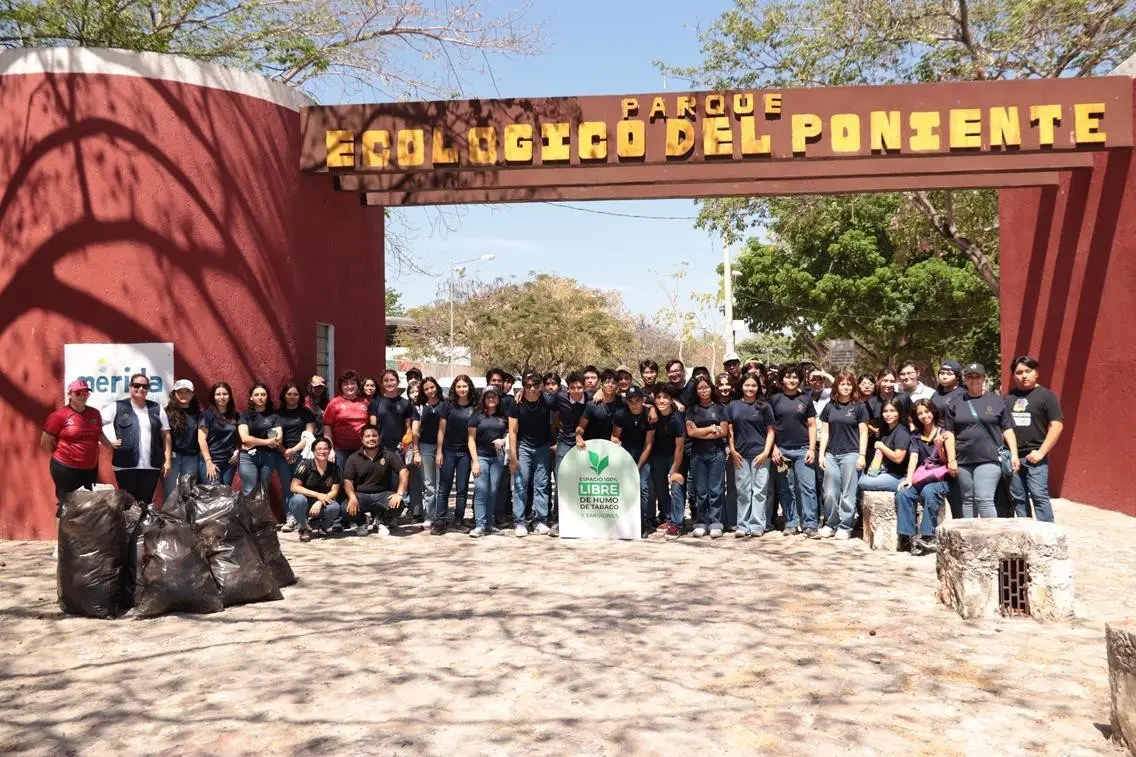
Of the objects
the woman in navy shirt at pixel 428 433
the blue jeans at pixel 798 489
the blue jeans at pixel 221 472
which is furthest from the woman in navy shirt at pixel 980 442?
the blue jeans at pixel 221 472

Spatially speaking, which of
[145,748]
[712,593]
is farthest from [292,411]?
[145,748]

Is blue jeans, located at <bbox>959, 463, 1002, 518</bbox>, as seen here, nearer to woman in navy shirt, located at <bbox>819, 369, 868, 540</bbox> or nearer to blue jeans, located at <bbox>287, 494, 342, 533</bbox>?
woman in navy shirt, located at <bbox>819, 369, 868, 540</bbox>

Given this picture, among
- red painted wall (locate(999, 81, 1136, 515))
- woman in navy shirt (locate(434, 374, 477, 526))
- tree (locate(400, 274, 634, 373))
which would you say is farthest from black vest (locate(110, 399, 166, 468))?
tree (locate(400, 274, 634, 373))

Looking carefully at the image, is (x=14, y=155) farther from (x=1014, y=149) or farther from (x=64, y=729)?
(x=1014, y=149)

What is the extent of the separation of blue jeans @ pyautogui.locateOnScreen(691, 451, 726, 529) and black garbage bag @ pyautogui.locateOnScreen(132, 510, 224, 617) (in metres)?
4.99

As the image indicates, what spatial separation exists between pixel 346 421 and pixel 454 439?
116cm

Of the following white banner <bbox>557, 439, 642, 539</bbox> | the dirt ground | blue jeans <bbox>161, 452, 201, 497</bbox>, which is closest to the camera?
the dirt ground

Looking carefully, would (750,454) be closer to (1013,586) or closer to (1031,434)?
(1031,434)

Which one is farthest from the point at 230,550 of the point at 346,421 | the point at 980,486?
the point at 980,486

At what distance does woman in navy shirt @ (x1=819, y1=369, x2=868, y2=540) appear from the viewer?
9.12 metres

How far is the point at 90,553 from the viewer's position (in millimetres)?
6359

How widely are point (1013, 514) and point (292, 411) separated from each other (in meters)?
7.18

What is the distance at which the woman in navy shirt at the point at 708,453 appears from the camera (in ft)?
31.1

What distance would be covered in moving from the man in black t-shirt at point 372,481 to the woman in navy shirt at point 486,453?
0.79 metres
